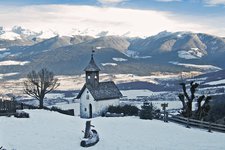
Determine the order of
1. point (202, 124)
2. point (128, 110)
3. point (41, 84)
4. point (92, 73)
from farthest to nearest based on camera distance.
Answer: point (41, 84), point (92, 73), point (128, 110), point (202, 124)

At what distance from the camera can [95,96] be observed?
2783 inches

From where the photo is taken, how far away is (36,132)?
37625mm

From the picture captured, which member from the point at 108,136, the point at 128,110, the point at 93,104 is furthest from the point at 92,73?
the point at 108,136

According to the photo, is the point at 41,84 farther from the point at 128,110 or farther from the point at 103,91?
the point at 128,110

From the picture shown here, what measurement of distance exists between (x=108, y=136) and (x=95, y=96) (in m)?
33.4

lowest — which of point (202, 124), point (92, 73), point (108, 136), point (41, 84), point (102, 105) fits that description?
point (108, 136)

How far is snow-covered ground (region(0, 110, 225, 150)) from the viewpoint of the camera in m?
33.2

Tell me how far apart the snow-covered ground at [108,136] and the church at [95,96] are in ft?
77.7

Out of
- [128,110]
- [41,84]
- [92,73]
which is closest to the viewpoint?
[128,110]

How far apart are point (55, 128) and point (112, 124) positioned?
6.87 m

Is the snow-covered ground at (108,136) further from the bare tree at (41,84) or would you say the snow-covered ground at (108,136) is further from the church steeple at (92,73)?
the church steeple at (92,73)

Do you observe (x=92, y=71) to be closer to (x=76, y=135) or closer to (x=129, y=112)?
(x=129, y=112)

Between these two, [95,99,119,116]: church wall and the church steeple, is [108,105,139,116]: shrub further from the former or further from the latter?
the church steeple

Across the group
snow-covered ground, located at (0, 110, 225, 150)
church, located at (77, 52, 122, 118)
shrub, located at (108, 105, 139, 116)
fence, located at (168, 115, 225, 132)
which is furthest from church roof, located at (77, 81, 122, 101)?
fence, located at (168, 115, 225, 132)
